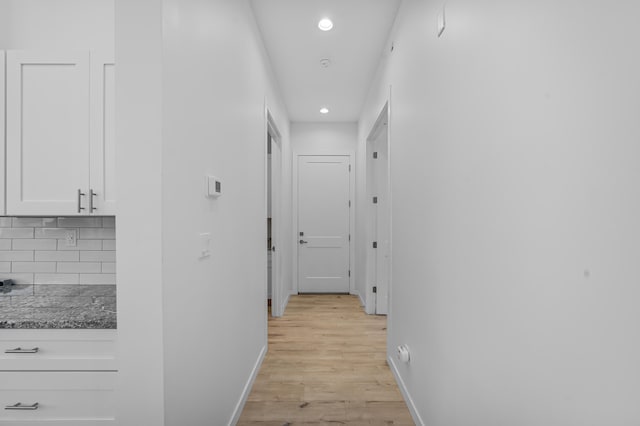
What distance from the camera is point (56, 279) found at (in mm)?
1967

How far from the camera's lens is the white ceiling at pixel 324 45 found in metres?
2.53

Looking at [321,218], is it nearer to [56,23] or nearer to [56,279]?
[56,279]

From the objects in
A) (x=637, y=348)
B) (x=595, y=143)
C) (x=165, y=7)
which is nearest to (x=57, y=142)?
(x=165, y=7)

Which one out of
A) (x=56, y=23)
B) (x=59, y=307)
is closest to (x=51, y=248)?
(x=59, y=307)

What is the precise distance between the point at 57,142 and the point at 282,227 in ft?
9.26

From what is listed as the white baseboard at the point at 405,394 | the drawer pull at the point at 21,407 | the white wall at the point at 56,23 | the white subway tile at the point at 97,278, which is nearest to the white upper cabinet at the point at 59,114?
the white wall at the point at 56,23

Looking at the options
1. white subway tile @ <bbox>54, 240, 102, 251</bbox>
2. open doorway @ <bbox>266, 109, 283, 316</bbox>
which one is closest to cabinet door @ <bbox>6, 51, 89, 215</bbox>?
white subway tile @ <bbox>54, 240, 102, 251</bbox>

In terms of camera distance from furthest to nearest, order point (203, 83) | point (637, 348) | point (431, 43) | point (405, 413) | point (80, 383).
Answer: point (405, 413) → point (431, 43) → point (203, 83) → point (80, 383) → point (637, 348)

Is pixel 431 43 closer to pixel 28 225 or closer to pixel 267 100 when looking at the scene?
pixel 267 100

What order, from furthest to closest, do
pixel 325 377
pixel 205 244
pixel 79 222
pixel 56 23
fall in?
pixel 325 377, pixel 79 222, pixel 56 23, pixel 205 244

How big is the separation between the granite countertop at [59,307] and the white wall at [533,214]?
139 cm

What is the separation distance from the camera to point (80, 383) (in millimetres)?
1320

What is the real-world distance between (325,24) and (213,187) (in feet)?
5.98

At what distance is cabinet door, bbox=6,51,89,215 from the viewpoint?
1.59 metres
